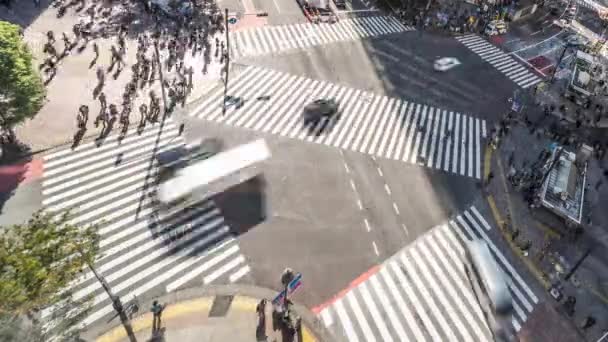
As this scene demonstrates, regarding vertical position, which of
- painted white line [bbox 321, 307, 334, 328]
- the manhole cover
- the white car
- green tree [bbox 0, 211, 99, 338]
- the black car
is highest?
green tree [bbox 0, 211, 99, 338]

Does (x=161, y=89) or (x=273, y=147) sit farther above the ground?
(x=161, y=89)

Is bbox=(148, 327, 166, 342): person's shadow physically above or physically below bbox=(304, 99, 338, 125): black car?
below

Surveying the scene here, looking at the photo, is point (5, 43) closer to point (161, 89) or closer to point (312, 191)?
point (161, 89)

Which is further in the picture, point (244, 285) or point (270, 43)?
point (270, 43)

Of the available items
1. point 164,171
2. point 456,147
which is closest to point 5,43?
point 164,171

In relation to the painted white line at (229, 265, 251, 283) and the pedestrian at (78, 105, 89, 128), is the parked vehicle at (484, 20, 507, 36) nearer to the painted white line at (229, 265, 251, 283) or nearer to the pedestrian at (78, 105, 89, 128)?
the painted white line at (229, 265, 251, 283)

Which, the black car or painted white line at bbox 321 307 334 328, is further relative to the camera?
the black car

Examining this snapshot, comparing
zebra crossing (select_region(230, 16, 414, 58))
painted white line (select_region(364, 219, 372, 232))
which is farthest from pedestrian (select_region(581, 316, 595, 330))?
zebra crossing (select_region(230, 16, 414, 58))

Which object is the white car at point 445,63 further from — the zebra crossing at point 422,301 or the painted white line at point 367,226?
the painted white line at point 367,226
